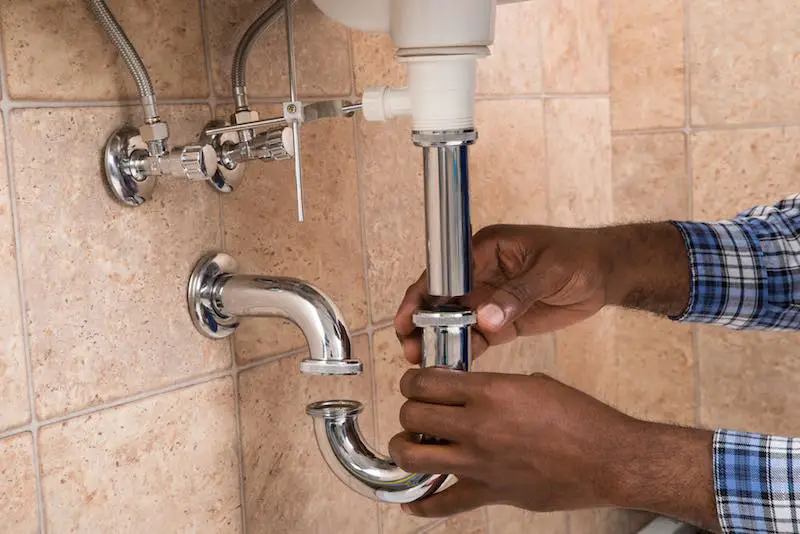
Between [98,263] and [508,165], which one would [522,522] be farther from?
[98,263]

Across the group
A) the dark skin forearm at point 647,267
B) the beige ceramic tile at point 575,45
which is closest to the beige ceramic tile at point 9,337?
the dark skin forearm at point 647,267

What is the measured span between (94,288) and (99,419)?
90 mm

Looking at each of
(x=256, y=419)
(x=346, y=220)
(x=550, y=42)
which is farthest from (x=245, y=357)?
(x=550, y=42)

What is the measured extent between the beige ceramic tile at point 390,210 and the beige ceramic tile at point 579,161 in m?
0.27

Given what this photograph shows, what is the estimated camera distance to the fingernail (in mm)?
612

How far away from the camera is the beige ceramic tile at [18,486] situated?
0.59m

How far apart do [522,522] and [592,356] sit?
0.25 meters

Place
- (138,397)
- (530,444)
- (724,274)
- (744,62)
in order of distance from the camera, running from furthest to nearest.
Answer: (744,62)
(724,274)
(138,397)
(530,444)

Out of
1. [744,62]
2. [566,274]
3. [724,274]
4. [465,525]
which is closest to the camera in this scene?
[566,274]

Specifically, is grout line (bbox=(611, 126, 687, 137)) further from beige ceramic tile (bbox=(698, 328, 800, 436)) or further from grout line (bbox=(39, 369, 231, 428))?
grout line (bbox=(39, 369, 231, 428))

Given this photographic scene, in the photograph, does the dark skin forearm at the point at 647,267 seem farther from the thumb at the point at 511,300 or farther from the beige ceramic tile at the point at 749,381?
the beige ceramic tile at the point at 749,381

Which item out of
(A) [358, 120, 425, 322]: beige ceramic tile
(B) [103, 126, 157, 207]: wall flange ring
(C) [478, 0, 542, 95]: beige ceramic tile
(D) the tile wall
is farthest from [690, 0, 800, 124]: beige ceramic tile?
(B) [103, 126, 157, 207]: wall flange ring

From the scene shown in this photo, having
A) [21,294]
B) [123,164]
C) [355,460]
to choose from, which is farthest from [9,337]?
[355,460]

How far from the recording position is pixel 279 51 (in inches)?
29.9
